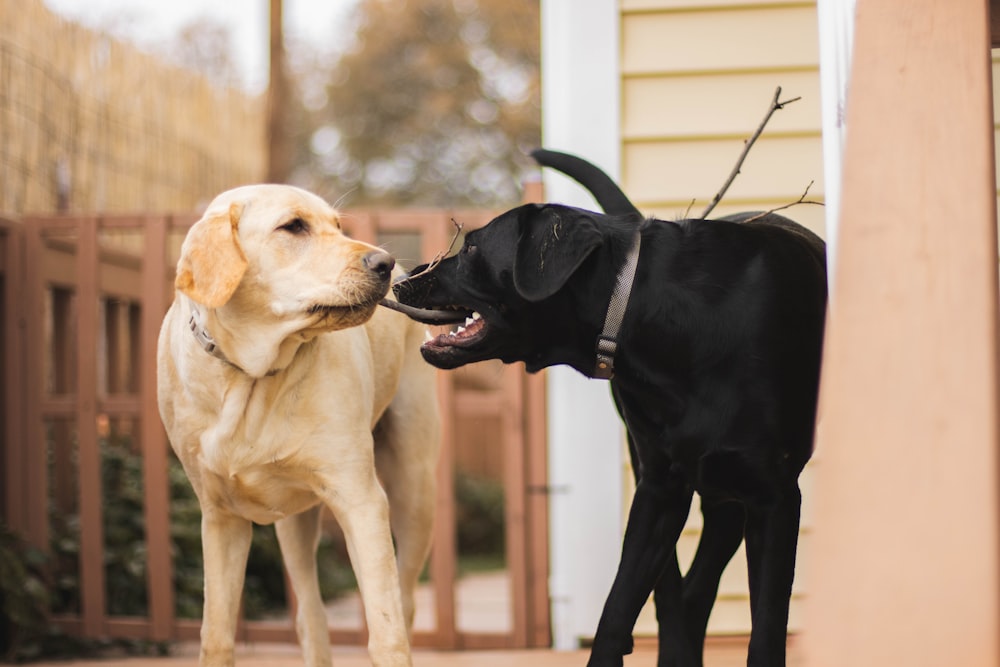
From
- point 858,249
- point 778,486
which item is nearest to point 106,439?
point 778,486

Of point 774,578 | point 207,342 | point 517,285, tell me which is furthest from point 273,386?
point 774,578

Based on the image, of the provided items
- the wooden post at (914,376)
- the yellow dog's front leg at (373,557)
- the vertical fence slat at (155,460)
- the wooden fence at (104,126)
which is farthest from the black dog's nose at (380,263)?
the wooden fence at (104,126)

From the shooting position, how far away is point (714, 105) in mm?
4738

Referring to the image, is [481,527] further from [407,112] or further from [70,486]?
[407,112]

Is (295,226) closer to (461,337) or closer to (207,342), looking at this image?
(207,342)

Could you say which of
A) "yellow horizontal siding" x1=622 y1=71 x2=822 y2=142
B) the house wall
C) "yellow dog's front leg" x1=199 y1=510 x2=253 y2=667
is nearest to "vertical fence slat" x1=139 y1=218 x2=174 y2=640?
the house wall

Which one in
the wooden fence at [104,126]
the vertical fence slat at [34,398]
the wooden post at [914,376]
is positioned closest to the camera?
the wooden post at [914,376]

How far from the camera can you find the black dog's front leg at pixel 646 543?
9.09 ft

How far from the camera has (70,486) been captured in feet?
19.0

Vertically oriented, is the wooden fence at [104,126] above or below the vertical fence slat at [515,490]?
above

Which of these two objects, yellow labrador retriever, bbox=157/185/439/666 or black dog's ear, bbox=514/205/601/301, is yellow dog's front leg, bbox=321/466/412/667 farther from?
black dog's ear, bbox=514/205/601/301

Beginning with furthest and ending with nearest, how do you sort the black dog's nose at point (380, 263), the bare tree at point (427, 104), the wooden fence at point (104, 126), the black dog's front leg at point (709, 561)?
the bare tree at point (427, 104) < the wooden fence at point (104, 126) < the black dog's front leg at point (709, 561) < the black dog's nose at point (380, 263)

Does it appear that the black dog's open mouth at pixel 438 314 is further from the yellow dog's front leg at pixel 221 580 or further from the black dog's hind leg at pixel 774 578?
the black dog's hind leg at pixel 774 578

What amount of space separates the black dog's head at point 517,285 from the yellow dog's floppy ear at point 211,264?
449mm
